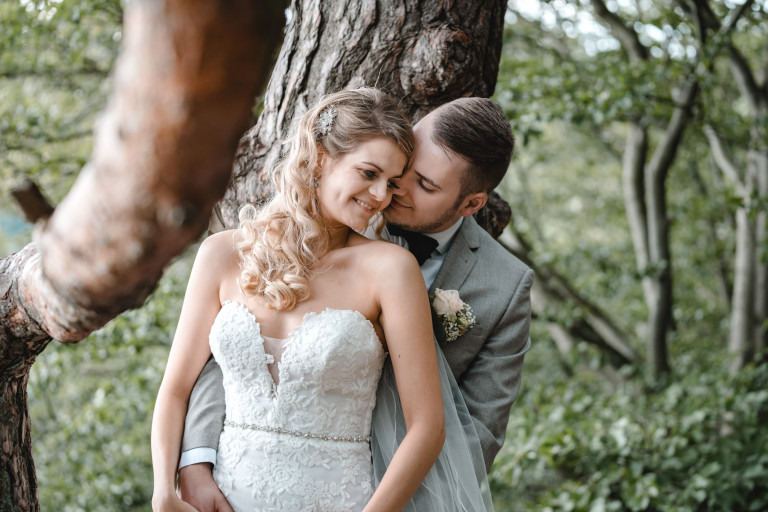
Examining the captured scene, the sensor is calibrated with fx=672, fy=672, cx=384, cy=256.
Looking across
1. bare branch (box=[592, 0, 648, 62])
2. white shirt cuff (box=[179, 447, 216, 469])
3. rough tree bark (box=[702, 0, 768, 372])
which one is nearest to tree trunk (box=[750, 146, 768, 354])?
rough tree bark (box=[702, 0, 768, 372])

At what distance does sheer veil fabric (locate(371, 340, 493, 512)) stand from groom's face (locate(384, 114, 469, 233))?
0.51m

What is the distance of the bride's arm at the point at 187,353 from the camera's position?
2238 millimetres

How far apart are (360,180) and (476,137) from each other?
0.52m

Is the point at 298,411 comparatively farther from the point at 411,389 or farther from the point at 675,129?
the point at 675,129

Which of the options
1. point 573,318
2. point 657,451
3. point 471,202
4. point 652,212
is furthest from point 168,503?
point 652,212

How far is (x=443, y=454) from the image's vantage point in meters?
2.35

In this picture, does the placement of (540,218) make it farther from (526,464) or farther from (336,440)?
(336,440)

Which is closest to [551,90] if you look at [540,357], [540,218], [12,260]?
[12,260]

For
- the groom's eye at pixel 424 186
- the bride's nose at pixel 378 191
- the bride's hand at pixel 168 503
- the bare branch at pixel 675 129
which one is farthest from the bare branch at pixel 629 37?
the bride's hand at pixel 168 503

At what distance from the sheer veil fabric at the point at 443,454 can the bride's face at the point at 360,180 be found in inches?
21.8

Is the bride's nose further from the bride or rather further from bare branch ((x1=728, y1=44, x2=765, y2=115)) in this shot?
bare branch ((x1=728, y1=44, x2=765, y2=115))

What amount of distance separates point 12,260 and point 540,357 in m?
8.65

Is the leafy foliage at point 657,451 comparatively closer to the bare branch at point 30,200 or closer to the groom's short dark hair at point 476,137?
the groom's short dark hair at point 476,137

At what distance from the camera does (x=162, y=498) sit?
2.06 meters
